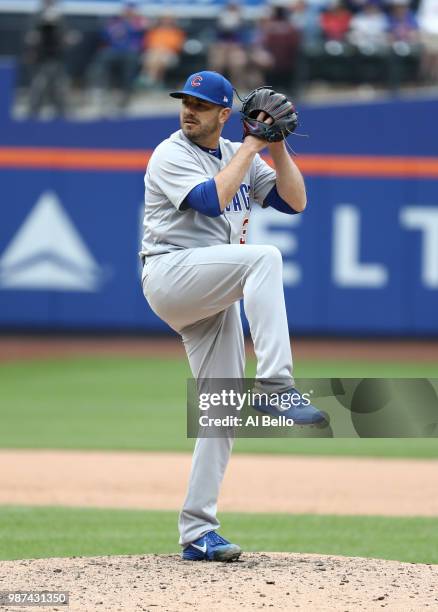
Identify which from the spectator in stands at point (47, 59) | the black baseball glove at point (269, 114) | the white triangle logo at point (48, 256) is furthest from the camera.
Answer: the white triangle logo at point (48, 256)

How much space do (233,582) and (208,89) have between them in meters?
2.09

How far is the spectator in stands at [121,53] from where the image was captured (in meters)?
16.4

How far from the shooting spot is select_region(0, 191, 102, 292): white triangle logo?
1675 centimetres

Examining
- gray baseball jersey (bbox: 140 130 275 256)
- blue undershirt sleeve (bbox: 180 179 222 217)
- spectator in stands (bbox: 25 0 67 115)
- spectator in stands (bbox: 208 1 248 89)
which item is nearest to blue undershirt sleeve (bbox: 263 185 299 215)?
gray baseball jersey (bbox: 140 130 275 256)

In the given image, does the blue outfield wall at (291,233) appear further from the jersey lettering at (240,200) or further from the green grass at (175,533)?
the jersey lettering at (240,200)

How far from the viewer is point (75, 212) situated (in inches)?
661

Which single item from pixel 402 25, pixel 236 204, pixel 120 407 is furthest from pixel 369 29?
pixel 236 204

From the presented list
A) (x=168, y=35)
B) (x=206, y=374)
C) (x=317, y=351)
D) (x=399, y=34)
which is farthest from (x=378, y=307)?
(x=206, y=374)

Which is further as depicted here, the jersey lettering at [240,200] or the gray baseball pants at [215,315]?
the jersey lettering at [240,200]

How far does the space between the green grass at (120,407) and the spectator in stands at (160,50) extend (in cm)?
383

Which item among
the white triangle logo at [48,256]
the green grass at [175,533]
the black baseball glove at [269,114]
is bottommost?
the green grass at [175,533]

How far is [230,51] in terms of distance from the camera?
626 inches

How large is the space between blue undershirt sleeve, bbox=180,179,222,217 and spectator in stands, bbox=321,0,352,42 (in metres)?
11.8

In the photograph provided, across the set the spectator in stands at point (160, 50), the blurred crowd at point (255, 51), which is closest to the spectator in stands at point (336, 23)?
the blurred crowd at point (255, 51)
